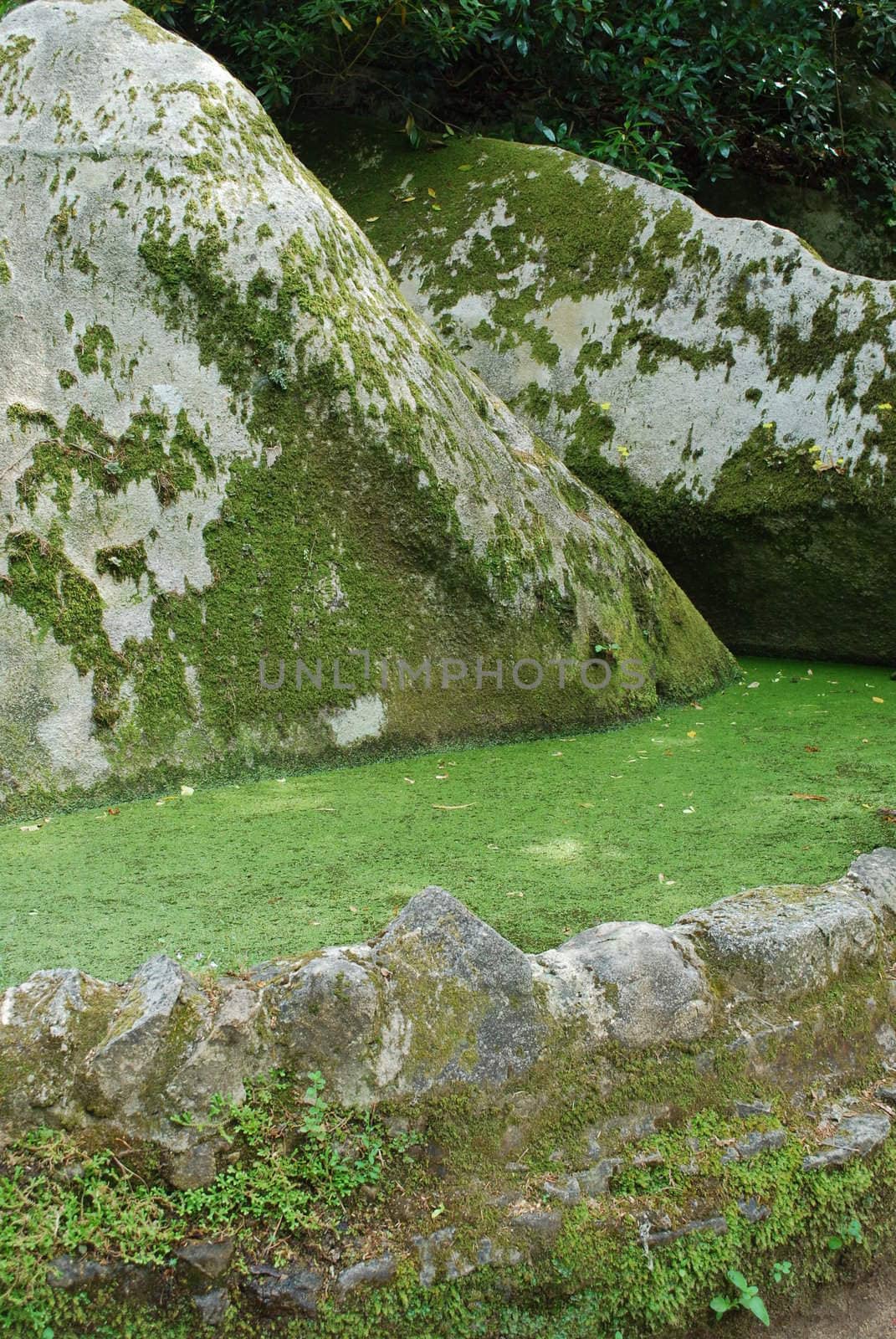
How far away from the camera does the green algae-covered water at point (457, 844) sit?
2.38 metres

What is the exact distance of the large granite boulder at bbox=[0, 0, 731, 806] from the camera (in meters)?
3.23

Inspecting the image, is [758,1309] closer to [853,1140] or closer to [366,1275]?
[853,1140]

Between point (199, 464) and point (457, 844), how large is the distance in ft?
4.60

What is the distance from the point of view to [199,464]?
3404mm

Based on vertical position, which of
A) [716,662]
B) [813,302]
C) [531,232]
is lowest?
[716,662]

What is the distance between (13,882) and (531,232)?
149 inches

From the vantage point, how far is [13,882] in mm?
2592

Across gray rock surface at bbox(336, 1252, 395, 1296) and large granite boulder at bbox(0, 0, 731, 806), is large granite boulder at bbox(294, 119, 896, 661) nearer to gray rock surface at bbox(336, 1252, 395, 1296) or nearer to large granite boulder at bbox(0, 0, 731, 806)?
large granite boulder at bbox(0, 0, 731, 806)

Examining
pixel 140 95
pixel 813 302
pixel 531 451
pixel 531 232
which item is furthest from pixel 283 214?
pixel 813 302

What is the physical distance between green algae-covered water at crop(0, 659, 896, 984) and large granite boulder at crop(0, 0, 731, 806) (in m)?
0.22

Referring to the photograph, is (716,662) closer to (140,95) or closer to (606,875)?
(606,875)

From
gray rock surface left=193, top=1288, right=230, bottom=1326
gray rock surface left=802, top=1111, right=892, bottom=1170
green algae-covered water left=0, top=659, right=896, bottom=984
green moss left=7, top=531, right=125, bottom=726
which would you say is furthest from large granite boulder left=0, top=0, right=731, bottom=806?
gray rock surface left=802, top=1111, right=892, bottom=1170

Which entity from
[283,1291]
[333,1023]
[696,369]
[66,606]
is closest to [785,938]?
[333,1023]

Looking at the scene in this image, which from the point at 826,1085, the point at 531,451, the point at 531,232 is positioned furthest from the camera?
the point at 531,232
